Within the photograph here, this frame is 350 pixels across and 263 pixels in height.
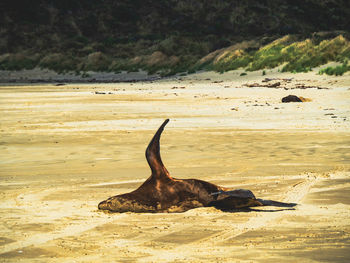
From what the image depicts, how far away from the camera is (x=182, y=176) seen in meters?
8.80

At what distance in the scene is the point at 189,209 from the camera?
6688 millimetres

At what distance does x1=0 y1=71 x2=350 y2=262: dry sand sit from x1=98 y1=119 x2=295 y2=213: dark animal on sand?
0.31 feet

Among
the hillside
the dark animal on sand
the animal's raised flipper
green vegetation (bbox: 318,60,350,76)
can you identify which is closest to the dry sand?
the dark animal on sand

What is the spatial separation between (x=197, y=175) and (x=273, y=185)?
3.70 feet

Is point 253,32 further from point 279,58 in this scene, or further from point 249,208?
point 249,208

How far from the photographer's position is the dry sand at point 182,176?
17.8 ft

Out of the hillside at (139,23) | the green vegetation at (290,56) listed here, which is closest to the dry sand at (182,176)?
the green vegetation at (290,56)

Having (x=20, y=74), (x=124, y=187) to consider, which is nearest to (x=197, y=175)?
(x=124, y=187)

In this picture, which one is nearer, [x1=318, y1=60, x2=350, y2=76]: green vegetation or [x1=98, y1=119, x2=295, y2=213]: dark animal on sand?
[x1=98, y1=119, x2=295, y2=213]: dark animal on sand

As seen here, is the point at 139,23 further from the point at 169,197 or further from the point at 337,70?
the point at 169,197

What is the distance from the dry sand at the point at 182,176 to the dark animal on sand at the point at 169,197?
0.10 meters

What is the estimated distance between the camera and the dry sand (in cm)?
542

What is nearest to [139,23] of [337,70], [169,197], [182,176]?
[337,70]

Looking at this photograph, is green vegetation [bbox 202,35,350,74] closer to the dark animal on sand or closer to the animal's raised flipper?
the dark animal on sand
